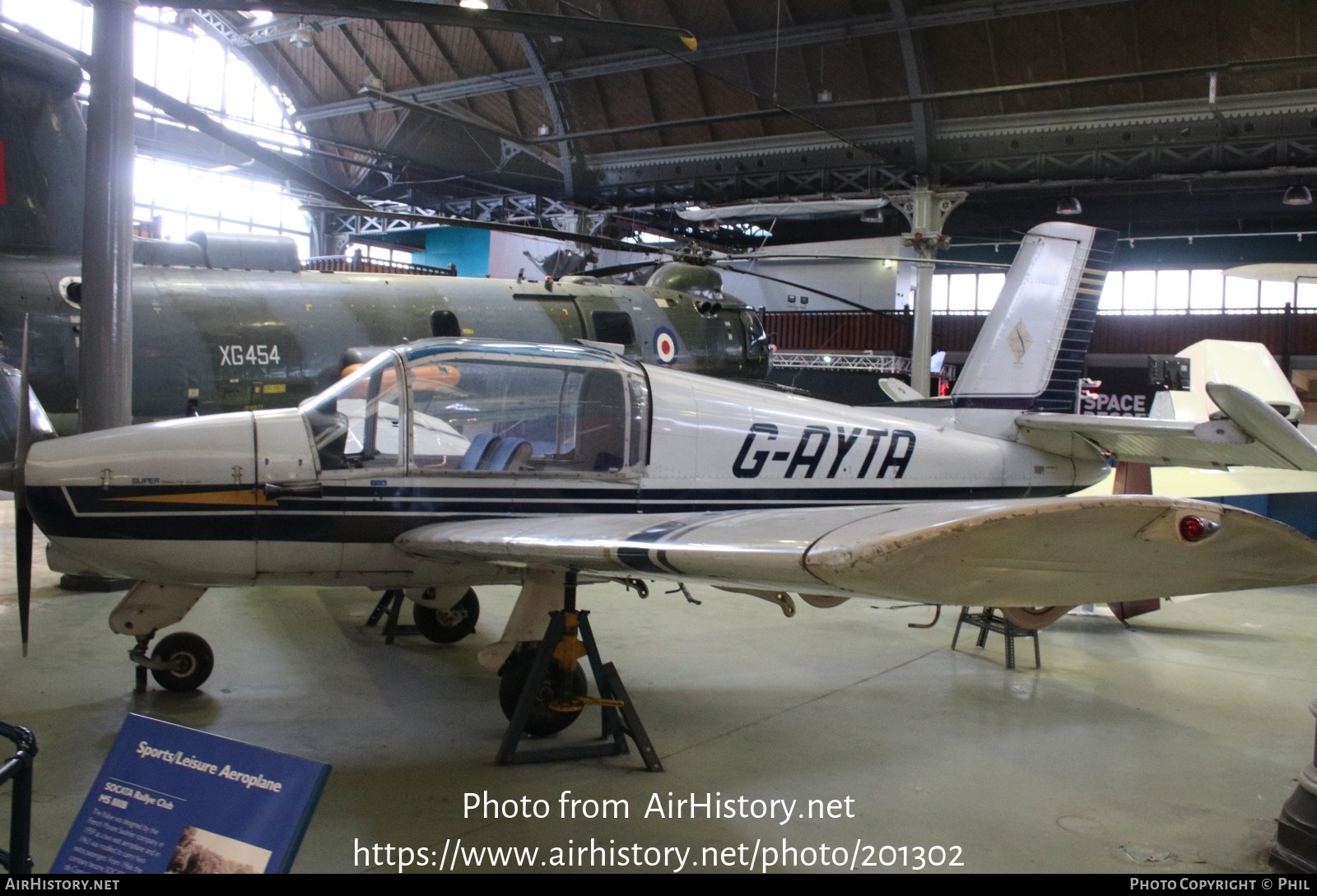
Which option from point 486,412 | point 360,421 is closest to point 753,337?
point 486,412

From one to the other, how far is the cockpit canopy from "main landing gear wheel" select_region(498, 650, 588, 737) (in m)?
1.02

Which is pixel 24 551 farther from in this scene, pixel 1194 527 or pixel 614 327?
pixel 614 327

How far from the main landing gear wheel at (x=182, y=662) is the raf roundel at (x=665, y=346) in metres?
7.13

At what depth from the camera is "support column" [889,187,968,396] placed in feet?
66.4

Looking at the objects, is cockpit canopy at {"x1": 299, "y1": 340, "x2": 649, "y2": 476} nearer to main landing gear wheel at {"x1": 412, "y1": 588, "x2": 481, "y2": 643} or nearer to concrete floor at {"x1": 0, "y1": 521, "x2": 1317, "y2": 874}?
concrete floor at {"x1": 0, "y1": 521, "x2": 1317, "y2": 874}

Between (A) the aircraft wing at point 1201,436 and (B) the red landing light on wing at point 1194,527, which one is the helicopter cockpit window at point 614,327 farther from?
(B) the red landing light on wing at point 1194,527

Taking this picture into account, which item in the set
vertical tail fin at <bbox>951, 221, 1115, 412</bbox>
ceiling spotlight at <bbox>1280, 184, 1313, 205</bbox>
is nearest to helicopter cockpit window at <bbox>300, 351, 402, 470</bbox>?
vertical tail fin at <bbox>951, 221, 1115, 412</bbox>

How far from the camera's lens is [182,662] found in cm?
521

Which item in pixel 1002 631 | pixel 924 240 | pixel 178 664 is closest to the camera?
pixel 178 664

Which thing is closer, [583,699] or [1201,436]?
[583,699]

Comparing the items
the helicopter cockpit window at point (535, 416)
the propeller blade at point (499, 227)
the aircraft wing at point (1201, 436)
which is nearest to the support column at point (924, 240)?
the propeller blade at point (499, 227)

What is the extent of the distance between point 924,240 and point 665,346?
10586mm

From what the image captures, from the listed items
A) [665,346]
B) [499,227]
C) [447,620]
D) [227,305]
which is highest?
[499,227]
